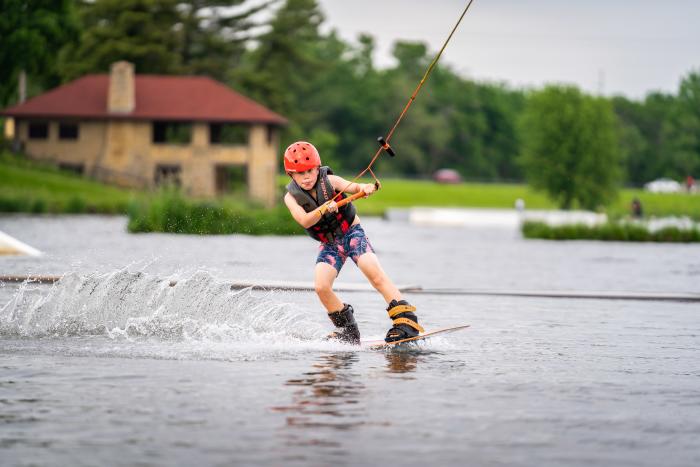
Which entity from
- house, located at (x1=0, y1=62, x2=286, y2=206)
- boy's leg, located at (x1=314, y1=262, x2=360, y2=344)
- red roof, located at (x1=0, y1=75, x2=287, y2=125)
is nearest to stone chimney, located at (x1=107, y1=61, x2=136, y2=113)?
house, located at (x1=0, y1=62, x2=286, y2=206)

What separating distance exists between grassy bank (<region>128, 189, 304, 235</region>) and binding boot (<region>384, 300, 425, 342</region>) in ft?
75.2

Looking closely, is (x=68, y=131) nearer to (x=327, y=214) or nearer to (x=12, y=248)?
(x=12, y=248)

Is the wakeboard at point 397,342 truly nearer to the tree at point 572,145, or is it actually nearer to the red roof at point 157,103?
the tree at point 572,145

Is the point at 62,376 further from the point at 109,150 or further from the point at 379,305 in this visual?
the point at 109,150

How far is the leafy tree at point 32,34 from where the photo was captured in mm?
62656

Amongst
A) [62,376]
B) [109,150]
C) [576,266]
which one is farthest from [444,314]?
[109,150]

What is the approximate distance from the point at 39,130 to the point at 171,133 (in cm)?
1070

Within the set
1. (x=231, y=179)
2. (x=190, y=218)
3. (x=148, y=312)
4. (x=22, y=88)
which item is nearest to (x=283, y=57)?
(x=231, y=179)

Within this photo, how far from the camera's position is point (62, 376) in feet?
29.3

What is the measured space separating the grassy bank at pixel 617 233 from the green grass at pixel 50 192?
1569cm

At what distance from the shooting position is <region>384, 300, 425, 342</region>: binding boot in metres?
10.8

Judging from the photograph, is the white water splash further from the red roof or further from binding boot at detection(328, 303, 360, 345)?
the red roof

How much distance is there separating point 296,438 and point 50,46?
203ft

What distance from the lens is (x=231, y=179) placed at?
82.0 meters
